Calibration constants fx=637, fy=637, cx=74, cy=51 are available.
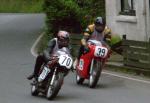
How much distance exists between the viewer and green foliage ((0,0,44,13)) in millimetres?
59719

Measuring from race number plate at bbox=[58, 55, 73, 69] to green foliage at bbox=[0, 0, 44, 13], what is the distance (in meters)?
44.7

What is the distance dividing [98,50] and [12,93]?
2337mm

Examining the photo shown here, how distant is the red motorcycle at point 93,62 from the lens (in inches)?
614

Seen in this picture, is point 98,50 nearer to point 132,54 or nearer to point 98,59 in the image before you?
point 98,59

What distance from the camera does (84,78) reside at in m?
16.2

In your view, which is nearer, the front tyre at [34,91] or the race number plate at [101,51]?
the front tyre at [34,91]

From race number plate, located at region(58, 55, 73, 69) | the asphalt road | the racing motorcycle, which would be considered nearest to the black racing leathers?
the racing motorcycle

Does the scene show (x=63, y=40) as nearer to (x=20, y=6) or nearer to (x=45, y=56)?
(x=45, y=56)

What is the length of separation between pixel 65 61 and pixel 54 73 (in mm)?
391

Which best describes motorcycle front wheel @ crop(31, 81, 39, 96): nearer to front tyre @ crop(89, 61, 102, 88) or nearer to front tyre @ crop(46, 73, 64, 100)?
front tyre @ crop(46, 73, 64, 100)

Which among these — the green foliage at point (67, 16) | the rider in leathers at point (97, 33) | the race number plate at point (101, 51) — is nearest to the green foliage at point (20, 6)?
the green foliage at point (67, 16)

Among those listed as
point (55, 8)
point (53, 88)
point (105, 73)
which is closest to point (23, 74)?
point (105, 73)

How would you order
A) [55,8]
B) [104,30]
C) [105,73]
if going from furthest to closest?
[55,8] → [105,73] → [104,30]

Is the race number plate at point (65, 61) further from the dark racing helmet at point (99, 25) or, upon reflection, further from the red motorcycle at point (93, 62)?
the dark racing helmet at point (99, 25)
